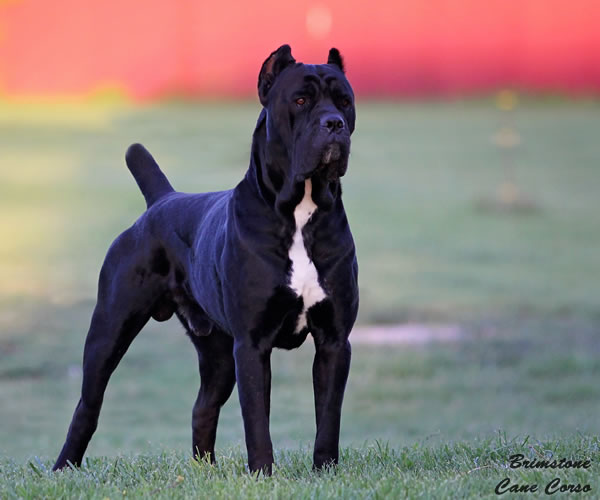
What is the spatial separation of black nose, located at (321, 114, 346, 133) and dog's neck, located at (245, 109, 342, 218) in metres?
0.25

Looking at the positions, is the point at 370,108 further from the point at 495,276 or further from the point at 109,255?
the point at 109,255

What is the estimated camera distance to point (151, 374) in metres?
13.7

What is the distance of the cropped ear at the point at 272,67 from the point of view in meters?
4.84

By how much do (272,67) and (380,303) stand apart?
1304 centimetres

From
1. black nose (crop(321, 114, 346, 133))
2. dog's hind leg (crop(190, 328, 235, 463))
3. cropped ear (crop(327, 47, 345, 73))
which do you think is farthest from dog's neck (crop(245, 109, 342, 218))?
dog's hind leg (crop(190, 328, 235, 463))

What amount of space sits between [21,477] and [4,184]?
22.8 metres

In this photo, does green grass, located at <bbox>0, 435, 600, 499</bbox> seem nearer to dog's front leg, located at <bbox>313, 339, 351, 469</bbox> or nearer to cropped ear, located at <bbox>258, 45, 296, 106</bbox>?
dog's front leg, located at <bbox>313, 339, 351, 469</bbox>

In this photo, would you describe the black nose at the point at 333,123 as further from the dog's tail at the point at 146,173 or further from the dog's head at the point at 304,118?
the dog's tail at the point at 146,173

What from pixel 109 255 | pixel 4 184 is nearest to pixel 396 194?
pixel 4 184

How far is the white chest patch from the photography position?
4.69 metres

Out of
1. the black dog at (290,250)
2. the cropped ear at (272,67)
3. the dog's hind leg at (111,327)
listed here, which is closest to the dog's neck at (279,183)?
the black dog at (290,250)

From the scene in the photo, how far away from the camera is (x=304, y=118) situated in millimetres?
4672

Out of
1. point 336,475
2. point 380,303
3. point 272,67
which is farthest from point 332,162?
point 380,303

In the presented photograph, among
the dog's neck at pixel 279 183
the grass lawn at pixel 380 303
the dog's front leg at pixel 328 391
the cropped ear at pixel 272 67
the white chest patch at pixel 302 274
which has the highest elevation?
the cropped ear at pixel 272 67
